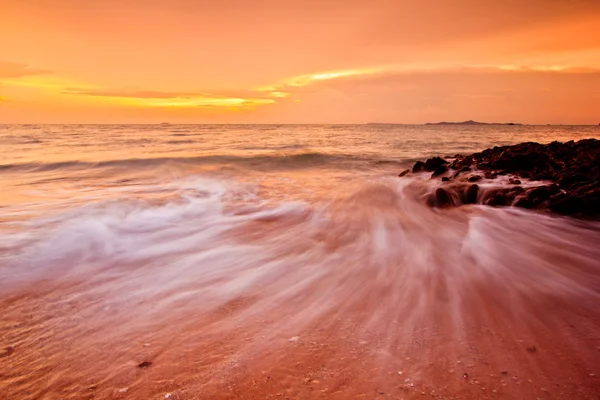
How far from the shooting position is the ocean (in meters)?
1.87

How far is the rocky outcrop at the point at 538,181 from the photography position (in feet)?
16.4

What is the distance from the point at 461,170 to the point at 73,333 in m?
8.35

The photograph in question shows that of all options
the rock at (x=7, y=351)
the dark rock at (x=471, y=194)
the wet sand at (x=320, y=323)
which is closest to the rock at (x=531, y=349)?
the wet sand at (x=320, y=323)

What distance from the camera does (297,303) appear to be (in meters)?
2.74

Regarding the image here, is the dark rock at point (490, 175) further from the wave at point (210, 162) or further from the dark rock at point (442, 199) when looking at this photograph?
the wave at point (210, 162)

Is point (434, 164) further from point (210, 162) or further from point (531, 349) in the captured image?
point (210, 162)

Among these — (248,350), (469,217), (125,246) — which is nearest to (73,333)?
(248,350)

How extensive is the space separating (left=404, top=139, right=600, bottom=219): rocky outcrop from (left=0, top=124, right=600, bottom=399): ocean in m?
0.42

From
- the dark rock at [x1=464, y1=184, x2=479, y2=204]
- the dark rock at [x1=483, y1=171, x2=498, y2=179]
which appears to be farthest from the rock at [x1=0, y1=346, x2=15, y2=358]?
the dark rock at [x1=483, y1=171, x2=498, y2=179]

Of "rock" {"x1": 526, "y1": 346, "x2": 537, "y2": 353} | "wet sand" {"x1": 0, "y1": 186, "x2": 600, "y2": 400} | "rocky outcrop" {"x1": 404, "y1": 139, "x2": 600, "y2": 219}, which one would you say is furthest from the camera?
"rocky outcrop" {"x1": 404, "y1": 139, "x2": 600, "y2": 219}

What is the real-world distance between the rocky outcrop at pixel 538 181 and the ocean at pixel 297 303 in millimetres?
419

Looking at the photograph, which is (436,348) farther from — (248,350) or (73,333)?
(73,333)

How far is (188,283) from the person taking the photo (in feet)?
10.3

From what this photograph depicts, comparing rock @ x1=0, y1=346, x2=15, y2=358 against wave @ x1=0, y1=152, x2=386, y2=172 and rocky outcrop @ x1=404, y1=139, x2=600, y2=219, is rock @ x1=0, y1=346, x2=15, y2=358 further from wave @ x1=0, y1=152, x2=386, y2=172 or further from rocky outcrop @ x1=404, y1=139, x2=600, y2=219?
wave @ x1=0, y1=152, x2=386, y2=172
